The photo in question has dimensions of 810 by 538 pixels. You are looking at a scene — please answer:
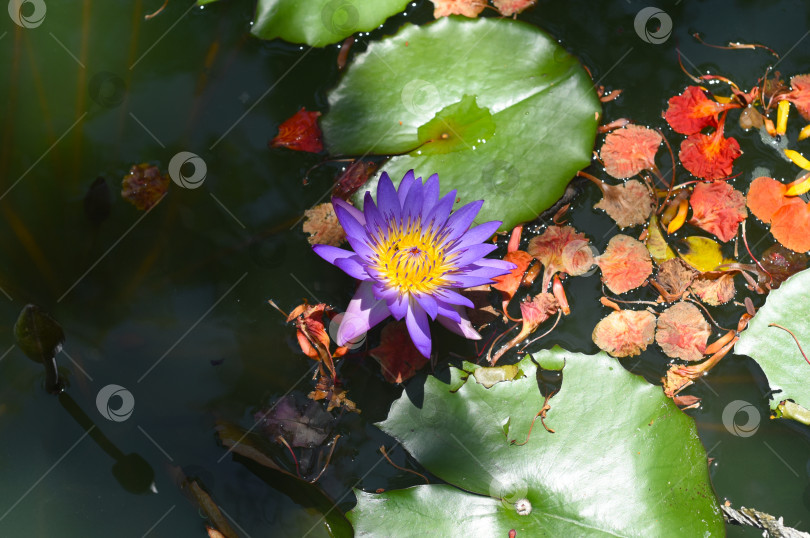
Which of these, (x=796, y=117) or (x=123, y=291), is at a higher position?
(x=123, y=291)

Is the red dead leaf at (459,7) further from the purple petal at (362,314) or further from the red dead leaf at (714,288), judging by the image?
the red dead leaf at (714,288)

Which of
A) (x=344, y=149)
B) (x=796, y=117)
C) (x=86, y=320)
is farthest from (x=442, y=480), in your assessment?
(x=796, y=117)

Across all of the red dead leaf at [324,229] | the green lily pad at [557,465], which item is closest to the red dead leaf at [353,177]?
the red dead leaf at [324,229]

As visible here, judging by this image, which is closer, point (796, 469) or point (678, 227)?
point (796, 469)

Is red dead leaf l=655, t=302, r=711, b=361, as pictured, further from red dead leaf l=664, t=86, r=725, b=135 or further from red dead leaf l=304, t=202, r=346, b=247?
red dead leaf l=304, t=202, r=346, b=247

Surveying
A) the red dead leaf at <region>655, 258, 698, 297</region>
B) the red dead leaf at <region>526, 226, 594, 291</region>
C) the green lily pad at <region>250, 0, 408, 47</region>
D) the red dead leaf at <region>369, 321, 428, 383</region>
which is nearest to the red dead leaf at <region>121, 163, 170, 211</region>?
the green lily pad at <region>250, 0, 408, 47</region>

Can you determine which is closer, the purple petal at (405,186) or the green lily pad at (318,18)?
the purple petal at (405,186)

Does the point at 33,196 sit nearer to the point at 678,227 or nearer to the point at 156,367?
the point at 156,367
